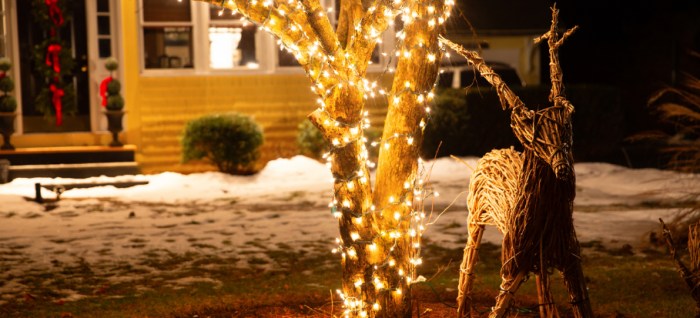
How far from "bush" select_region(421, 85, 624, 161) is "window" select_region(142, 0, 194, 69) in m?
4.27

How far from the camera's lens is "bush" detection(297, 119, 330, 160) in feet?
48.2

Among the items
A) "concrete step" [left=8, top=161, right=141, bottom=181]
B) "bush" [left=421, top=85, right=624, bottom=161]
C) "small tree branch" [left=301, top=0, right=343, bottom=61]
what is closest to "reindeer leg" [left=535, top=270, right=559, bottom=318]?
"small tree branch" [left=301, top=0, right=343, bottom=61]

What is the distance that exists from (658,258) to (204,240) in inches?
175

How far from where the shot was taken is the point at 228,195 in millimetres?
12727

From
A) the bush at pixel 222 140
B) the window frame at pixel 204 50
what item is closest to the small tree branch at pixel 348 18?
the bush at pixel 222 140

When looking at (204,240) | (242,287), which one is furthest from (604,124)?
(242,287)

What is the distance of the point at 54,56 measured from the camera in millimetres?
14047

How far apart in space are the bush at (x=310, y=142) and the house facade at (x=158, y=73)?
1.40ft

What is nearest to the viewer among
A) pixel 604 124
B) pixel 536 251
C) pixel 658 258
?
pixel 536 251

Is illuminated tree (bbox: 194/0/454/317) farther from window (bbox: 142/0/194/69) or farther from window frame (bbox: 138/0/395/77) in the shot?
window (bbox: 142/0/194/69)

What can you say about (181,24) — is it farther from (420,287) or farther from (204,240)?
(420,287)

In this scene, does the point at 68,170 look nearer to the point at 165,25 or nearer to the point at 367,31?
the point at 165,25

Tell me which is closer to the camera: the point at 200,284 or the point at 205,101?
the point at 200,284

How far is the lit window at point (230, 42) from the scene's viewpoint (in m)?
15.0
